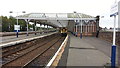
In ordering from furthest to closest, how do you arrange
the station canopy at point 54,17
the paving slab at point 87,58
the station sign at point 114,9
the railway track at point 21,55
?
the station canopy at point 54,17, the railway track at point 21,55, the paving slab at point 87,58, the station sign at point 114,9

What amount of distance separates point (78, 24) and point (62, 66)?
4824 cm

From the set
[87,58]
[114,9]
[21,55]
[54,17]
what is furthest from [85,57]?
[54,17]

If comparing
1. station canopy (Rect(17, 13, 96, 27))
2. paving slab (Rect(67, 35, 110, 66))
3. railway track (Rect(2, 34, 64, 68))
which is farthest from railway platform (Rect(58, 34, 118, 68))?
station canopy (Rect(17, 13, 96, 27))

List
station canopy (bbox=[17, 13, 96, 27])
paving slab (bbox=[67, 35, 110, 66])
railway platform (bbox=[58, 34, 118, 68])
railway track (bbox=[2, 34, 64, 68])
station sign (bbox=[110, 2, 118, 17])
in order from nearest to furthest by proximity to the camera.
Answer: station sign (bbox=[110, 2, 118, 17]), railway platform (bbox=[58, 34, 118, 68]), paving slab (bbox=[67, 35, 110, 66]), railway track (bbox=[2, 34, 64, 68]), station canopy (bbox=[17, 13, 96, 27])

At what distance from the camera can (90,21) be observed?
56969 millimetres

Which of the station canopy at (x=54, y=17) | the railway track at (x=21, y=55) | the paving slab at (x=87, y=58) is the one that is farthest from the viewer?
the station canopy at (x=54, y=17)

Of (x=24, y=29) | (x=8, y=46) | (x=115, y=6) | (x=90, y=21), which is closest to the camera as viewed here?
(x=115, y=6)

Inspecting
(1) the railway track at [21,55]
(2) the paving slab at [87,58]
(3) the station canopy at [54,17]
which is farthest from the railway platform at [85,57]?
(3) the station canopy at [54,17]

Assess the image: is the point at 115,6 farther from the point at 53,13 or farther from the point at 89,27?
the point at 53,13

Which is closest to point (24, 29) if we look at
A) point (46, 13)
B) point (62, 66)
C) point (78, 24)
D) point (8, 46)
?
point (46, 13)

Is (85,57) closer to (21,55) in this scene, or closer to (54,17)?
(21,55)

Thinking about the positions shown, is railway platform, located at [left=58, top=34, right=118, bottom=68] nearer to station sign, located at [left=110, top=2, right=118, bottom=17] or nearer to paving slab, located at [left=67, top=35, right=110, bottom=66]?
paving slab, located at [left=67, top=35, right=110, bottom=66]

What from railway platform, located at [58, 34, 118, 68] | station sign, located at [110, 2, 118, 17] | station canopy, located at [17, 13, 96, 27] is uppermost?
station canopy, located at [17, 13, 96, 27]

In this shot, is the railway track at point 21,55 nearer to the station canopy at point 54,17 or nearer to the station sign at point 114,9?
the station sign at point 114,9
